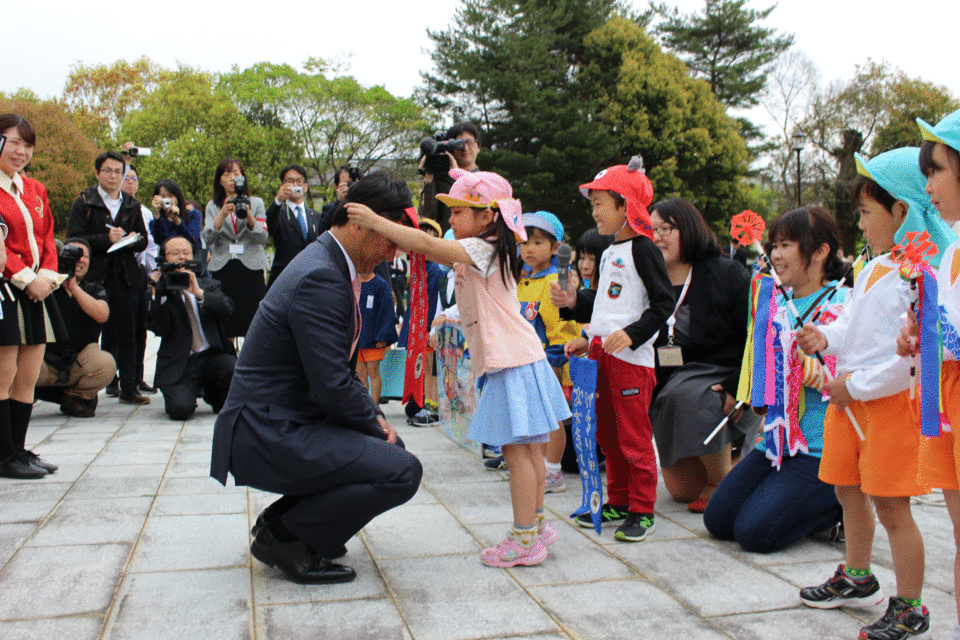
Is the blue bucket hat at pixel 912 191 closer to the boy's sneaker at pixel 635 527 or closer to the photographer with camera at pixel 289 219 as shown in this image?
the boy's sneaker at pixel 635 527

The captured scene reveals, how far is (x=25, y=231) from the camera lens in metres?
4.54

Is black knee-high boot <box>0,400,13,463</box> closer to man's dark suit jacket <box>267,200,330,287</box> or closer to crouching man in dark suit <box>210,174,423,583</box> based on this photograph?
crouching man in dark suit <box>210,174,423,583</box>

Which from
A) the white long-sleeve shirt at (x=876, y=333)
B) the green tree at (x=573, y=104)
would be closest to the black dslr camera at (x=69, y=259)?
the white long-sleeve shirt at (x=876, y=333)

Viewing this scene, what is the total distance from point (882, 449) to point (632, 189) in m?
1.64

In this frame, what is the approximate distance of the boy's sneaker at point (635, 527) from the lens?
351cm

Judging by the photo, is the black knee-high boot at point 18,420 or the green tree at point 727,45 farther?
the green tree at point 727,45

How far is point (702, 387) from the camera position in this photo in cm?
404

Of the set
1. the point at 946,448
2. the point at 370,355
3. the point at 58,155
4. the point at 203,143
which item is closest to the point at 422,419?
the point at 370,355

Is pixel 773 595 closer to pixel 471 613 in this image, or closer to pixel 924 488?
pixel 924 488

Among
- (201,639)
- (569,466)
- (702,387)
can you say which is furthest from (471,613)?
(569,466)

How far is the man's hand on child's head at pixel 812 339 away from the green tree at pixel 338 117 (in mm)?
30196

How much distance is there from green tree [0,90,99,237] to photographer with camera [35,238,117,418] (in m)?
27.1

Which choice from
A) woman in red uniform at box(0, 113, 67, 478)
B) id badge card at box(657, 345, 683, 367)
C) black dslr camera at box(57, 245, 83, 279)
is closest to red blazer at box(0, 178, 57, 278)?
woman in red uniform at box(0, 113, 67, 478)

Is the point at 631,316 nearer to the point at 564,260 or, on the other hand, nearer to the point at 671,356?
the point at 671,356
